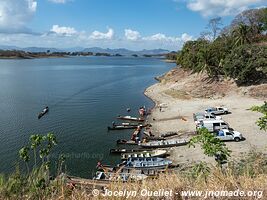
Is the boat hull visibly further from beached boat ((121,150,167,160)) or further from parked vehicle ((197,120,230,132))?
parked vehicle ((197,120,230,132))

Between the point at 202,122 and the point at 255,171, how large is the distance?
31.6 meters

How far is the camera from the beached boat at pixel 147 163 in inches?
1158

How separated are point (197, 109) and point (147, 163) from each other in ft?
76.6

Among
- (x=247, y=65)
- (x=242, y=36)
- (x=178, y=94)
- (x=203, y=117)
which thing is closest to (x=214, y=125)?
(x=203, y=117)

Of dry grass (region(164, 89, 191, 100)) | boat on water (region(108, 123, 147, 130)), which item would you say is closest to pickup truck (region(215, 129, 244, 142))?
boat on water (region(108, 123, 147, 130))

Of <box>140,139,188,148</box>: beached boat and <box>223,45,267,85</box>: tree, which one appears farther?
<box>223,45,267,85</box>: tree

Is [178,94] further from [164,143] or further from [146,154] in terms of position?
[146,154]

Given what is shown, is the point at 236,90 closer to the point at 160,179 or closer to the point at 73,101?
the point at 73,101

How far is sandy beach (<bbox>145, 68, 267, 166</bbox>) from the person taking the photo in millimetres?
32500

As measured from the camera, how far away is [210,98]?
57312 mm

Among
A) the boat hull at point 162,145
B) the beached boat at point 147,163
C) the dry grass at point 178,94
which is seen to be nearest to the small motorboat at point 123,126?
the boat hull at point 162,145

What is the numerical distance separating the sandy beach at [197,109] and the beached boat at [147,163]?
2.07m

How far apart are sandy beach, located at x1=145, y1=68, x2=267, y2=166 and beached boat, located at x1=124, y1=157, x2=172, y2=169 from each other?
6.80 ft

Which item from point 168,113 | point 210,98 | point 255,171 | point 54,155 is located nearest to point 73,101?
point 168,113
